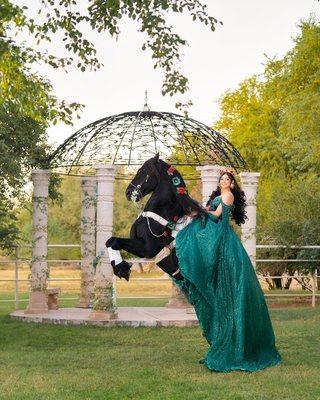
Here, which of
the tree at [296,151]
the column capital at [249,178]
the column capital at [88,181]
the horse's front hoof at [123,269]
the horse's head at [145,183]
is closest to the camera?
the horse's front hoof at [123,269]

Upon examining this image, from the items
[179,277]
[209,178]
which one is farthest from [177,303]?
[179,277]

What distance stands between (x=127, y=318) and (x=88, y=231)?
8.52 feet

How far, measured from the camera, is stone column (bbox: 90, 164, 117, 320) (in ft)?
46.4

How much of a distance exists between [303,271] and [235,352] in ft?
39.5

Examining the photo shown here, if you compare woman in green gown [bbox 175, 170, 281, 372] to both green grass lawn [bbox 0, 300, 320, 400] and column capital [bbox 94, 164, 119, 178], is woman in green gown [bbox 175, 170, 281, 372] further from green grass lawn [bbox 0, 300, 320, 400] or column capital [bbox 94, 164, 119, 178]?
column capital [bbox 94, 164, 119, 178]

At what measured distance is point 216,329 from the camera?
30.5 feet

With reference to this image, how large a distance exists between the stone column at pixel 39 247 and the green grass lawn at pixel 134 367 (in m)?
1.18

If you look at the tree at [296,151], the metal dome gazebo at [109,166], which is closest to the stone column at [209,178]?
the metal dome gazebo at [109,166]

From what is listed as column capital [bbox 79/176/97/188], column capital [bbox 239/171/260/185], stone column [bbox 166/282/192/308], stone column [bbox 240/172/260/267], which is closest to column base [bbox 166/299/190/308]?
stone column [bbox 166/282/192/308]

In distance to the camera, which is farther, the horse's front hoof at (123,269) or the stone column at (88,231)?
the stone column at (88,231)

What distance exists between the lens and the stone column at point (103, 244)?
1414 centimetres

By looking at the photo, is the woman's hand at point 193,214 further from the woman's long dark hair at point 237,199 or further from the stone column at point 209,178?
the stone column at point 209,178

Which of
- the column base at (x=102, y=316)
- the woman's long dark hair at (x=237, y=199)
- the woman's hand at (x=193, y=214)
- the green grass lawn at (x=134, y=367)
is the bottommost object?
the green grass lawn at (x=134, y=367)

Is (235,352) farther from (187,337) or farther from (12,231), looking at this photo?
Result: (12,231)
